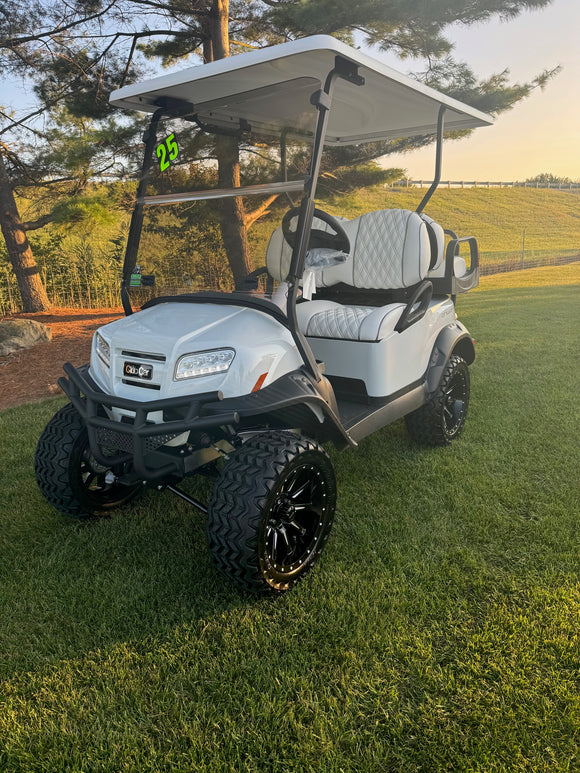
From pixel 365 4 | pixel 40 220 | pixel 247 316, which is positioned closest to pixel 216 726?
pixel 247 316

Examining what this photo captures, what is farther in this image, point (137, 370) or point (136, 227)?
point (136, 227)

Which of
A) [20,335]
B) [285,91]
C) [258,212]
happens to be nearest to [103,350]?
[258,212]

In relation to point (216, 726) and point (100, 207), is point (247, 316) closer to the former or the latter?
point (216, 726)

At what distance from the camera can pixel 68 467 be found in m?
2.57

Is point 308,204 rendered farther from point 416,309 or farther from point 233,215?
point 416,309

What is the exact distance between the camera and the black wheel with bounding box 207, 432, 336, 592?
203 centimetres

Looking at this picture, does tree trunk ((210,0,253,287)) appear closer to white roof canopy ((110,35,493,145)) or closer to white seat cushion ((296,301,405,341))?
white roof canopy ((110,35,493,145))

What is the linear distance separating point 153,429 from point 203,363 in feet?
1.06

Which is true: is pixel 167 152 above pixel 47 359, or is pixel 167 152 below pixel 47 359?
above

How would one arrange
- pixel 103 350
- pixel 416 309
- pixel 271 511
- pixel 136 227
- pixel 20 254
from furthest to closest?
pixel 20 254, pixel 416 309, pixel 136 227, pixel 103 350, pixel 271 511

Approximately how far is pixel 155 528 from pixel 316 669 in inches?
47.3

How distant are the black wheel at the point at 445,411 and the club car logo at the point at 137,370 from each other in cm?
191

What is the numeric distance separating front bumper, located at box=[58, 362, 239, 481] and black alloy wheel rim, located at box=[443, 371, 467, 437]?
188 centimetres

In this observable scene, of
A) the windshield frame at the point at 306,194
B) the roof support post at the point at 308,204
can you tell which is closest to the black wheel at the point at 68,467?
the windshield frame at the point at 306,194
